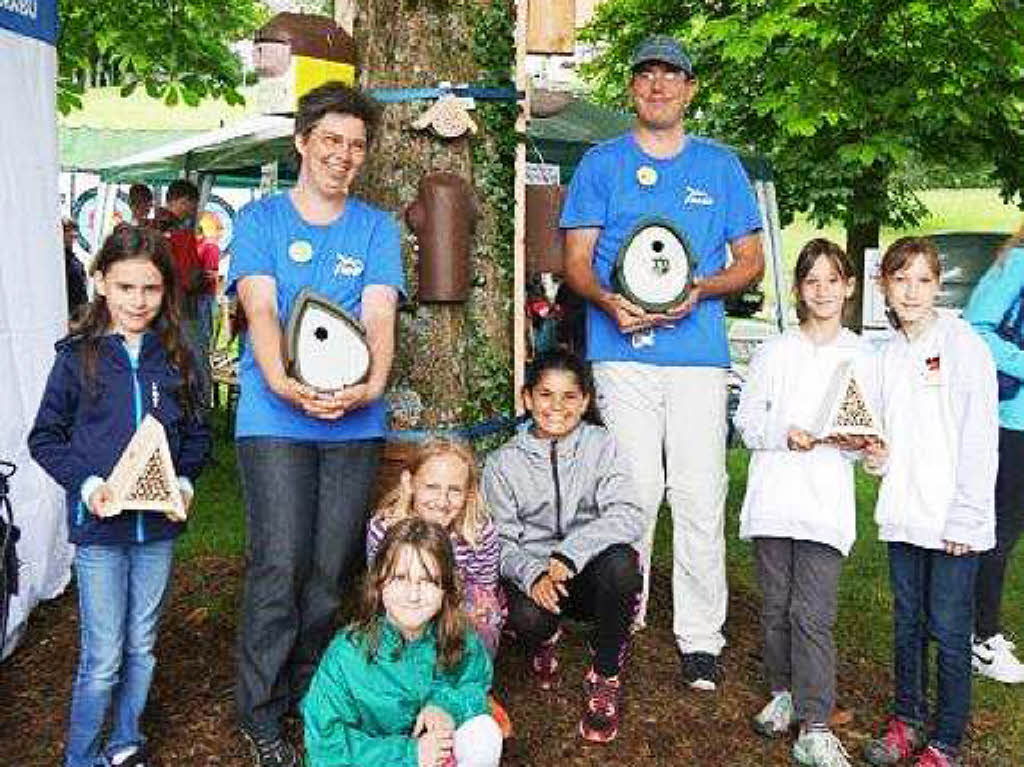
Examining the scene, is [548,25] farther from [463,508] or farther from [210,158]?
[210,158]

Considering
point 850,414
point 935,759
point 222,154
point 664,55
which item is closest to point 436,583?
point 850,414

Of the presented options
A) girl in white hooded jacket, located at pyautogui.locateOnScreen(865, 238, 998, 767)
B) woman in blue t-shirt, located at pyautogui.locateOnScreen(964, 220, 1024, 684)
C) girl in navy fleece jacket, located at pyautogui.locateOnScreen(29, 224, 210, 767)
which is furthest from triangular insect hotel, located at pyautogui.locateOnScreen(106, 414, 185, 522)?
woman in blue t-shirt, located at pyautogui.locateOnScreen(964, 220, 1024, 684)

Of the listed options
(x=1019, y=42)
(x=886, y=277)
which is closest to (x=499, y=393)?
(x=886, y=277)

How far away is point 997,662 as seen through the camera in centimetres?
461

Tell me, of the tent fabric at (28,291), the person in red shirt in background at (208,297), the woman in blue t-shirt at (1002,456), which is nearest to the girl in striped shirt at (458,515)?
the tent fabric at (28,291)

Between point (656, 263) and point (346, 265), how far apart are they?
103 centimetres

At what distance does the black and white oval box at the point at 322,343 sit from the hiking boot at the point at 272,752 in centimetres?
94

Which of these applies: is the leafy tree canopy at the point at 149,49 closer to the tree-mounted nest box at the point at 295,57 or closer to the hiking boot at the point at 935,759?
the tree-mounted nest box at the point at 295,57

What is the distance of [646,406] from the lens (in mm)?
3803

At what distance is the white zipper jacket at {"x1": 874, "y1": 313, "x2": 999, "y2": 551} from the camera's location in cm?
344

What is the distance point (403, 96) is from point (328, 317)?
3.05 feet

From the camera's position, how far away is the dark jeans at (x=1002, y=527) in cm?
439

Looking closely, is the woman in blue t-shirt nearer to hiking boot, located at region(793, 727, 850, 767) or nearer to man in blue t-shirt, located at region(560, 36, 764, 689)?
man in blue t-shirt, located at region(560, 36, 764, 689)

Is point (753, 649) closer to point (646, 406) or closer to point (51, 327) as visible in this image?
point (646, 406)
